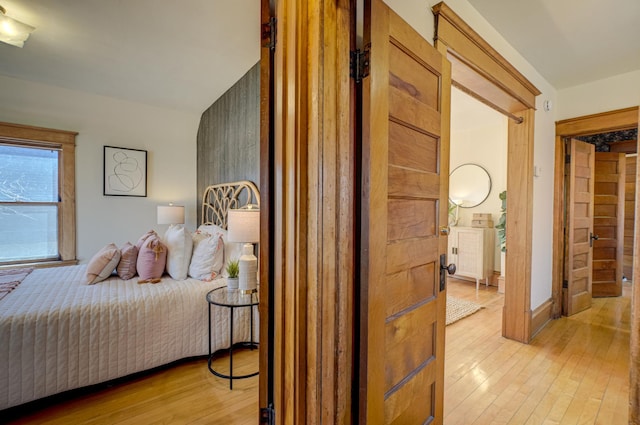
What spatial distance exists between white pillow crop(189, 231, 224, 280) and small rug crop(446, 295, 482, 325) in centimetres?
242

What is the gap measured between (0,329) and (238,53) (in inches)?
106

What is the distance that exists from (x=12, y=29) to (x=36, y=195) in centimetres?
220

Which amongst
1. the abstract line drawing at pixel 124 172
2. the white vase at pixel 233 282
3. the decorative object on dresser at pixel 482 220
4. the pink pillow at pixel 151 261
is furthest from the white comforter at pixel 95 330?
the decorative object on dresser at pixel 482 220

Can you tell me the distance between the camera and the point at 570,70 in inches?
104

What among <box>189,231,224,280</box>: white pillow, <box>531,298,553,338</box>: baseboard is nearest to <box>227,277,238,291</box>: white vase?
<box>189,231,224,280</box>: white pillow

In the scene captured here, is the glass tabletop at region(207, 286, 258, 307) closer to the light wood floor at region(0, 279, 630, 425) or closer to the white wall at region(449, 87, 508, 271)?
the light wood floor at region(0, 279, 630, 425)

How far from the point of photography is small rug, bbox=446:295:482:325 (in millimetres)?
3022

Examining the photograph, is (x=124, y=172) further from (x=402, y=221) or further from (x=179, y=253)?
(x=402, y=221)

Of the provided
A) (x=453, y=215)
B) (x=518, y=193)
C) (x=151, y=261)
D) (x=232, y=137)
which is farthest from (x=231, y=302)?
(x=453, y=215)

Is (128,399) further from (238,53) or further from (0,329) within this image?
(238,53)

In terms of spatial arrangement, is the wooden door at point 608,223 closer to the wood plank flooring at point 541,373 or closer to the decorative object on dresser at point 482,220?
the wood plank flooring at point 541,373

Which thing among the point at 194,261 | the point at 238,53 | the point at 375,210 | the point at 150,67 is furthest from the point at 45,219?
the point at 375,210

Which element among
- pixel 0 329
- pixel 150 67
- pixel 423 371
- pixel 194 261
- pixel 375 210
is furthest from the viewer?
pixel 150 67

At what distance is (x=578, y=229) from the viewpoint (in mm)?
3186
